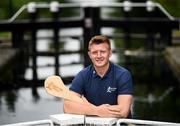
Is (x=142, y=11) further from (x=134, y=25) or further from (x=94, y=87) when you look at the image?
(x=94, y=87)

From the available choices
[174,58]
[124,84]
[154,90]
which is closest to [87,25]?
[174,58]

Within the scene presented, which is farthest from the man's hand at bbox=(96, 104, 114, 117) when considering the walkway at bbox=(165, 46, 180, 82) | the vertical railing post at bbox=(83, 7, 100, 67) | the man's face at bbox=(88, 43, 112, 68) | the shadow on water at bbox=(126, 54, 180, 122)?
the vertical railing post at bbox=(83, 7, 100, 67)

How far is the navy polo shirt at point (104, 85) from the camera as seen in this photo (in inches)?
215

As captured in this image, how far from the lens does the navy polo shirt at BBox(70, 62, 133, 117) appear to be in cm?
545

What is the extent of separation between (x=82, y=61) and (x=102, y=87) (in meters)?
10.6

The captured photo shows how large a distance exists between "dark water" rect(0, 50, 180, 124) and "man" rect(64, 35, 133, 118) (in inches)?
154

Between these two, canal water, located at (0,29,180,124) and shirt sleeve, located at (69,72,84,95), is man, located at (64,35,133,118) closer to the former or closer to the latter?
shirt sleeve, located at (69,72,84,95)

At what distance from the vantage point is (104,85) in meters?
5.50

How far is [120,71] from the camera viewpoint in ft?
18.0

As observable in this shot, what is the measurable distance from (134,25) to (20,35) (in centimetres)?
298

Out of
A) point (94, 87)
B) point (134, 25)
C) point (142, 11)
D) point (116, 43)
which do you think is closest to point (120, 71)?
point (94, 87)

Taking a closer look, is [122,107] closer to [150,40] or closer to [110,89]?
[110,89]

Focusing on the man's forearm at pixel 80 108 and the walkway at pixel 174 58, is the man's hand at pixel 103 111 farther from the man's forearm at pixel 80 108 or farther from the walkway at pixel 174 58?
the walkway at pixel 174 58

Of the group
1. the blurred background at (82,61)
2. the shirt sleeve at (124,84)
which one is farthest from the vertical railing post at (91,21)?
the shirt sleeve at (124,84)
